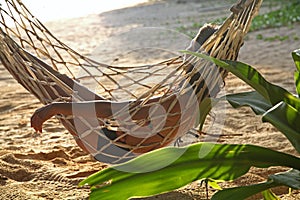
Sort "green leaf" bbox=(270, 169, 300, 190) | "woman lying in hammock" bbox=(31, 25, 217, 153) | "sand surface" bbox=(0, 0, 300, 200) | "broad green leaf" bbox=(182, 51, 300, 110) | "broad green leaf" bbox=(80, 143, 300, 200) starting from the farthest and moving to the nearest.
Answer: "sand surface" bbox=(0, 0, 300, 200)
"woman lying in hammock" bbox=(31, 25, 217, 153)
"broad green leaf" bbox=(182, 51, 300, 110)
"green leaf" bbox=(270, 169, 300, 190)
"broad green leaf" bbox=(80, 143, 300, 200)

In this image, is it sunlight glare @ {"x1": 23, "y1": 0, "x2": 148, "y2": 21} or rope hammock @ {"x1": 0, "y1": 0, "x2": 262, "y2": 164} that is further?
sunlight glare @ {"x1": 23, "y1": 0, "x2": 148, "y2": 21}

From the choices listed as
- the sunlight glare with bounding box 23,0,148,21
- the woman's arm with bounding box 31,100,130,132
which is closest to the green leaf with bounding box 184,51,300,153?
the woman's arm with bounding box 31,100,130,132

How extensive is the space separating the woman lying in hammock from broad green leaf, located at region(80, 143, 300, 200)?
398 mm

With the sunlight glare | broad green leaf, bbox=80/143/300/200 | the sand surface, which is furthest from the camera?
the sunlight glare

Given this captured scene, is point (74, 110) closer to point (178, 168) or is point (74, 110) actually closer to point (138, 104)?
point (138, 104)

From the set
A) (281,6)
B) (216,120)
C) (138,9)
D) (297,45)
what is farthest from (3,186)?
(138,9)

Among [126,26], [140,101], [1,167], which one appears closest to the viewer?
[140,101]

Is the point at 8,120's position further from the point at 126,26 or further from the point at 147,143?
the point at 126,26

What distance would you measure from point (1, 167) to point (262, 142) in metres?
1.03

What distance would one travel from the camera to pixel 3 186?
183 centimetres

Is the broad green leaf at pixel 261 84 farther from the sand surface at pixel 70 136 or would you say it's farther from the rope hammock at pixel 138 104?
the sand surface at pixel 70 136

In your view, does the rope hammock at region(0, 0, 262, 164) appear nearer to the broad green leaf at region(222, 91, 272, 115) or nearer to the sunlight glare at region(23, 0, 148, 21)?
the broad green leaf at region(222, 91, 272, 115)

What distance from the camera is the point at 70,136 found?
8.37 ft

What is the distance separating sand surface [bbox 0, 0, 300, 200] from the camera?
1.86 meters
